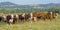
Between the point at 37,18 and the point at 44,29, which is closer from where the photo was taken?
the point at 44,29

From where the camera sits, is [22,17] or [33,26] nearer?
[33,26]

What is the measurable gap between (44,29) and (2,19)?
7011 millimetres

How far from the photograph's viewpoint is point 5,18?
20.7 m

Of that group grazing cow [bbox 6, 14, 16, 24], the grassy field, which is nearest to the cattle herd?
grazing cow [bbox 6, 14, 16, 24]

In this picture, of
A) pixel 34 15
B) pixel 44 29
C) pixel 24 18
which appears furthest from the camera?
pixel 34 15

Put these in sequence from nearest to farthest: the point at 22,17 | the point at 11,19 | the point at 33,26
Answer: the point at 33,26 → the point at 11,19 → the point at 22,17

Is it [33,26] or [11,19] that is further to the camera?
[11,19]

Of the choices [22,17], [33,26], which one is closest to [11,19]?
[22,17]

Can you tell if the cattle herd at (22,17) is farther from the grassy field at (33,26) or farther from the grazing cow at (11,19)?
the grassy field at (33,26)

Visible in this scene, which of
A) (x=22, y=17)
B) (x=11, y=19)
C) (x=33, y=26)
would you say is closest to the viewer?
(x=33, y=26)

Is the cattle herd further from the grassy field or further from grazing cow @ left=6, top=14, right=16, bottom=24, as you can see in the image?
the grassy field

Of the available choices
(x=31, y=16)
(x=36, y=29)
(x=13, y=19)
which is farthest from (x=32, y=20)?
(x=36, y=29)

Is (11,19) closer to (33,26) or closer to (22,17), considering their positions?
(22,17)

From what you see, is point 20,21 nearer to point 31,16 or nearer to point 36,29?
point 31,16
